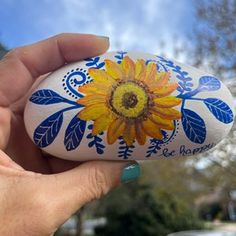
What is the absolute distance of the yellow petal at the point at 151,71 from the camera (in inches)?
67.4

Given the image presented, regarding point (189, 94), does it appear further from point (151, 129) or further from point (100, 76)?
point (100, 76)

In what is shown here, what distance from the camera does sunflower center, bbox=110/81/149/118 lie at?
1.67m

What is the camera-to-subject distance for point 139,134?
5.52 ft

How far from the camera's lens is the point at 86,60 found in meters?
1.81

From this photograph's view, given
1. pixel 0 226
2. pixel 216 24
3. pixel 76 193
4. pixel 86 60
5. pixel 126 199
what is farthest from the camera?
pixel 126 199

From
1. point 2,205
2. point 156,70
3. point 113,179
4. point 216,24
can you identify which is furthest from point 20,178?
point 216,24

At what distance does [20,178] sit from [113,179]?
36 cm

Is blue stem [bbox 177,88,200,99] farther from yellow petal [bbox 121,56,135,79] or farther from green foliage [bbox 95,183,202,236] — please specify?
green foliage [bbox 95,183,202,236]

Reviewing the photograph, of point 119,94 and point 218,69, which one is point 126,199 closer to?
point 218,69

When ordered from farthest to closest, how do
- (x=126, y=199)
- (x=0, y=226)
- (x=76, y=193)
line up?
1. (x=126, y=199)
2. (x=76, y=193)
3. (x=0, y=226)

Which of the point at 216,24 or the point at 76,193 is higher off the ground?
the point at 76,193

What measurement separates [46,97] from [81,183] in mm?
401

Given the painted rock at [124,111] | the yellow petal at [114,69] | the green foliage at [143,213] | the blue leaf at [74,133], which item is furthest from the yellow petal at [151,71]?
the green foliage at [143,213]

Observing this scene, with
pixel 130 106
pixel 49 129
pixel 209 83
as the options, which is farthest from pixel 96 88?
pixel 209 83
